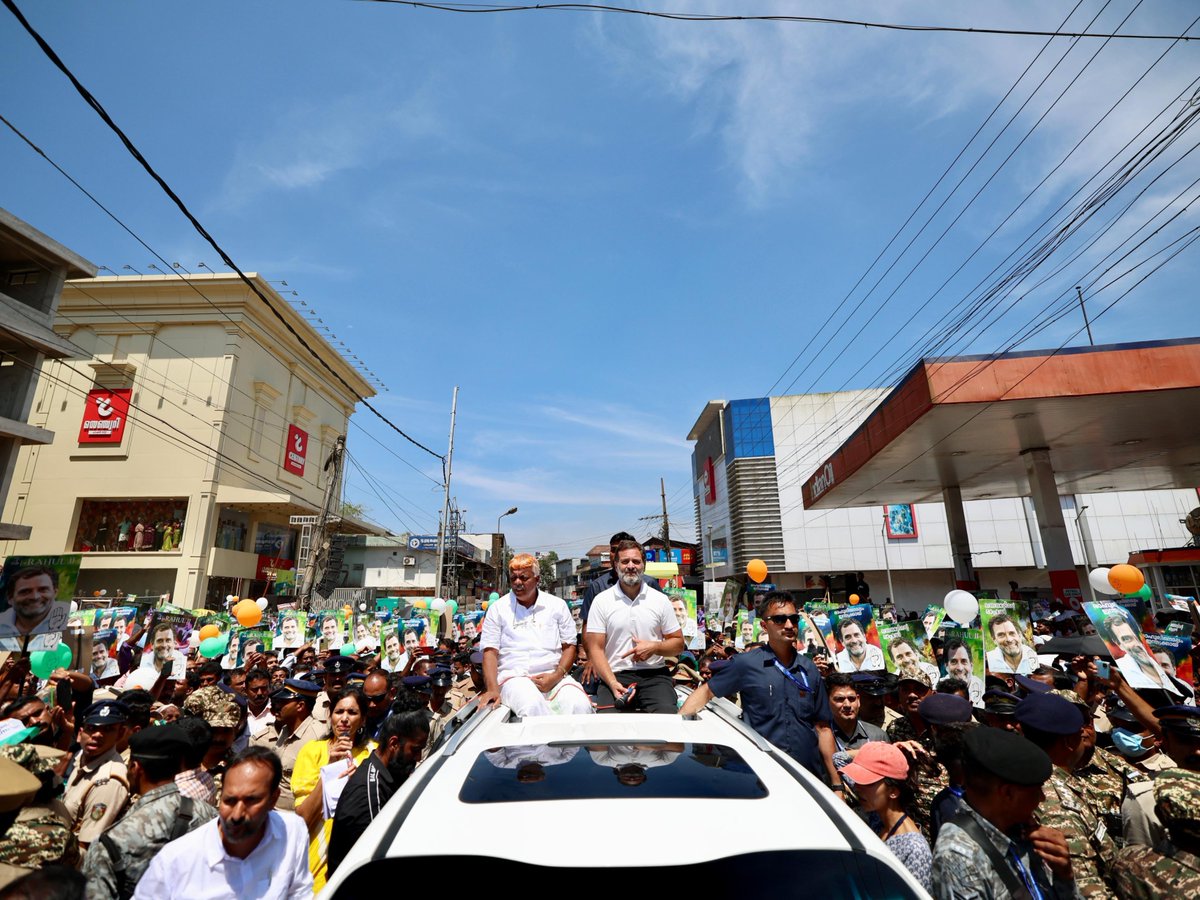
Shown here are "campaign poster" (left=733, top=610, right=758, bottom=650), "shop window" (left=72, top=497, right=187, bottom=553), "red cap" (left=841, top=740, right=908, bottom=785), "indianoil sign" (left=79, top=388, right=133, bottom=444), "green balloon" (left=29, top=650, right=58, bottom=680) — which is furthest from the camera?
"indianoil sign" (left=79, top=388, right=133, bottom=444)

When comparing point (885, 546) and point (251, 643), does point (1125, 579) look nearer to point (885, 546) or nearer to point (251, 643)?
point (251, 643)

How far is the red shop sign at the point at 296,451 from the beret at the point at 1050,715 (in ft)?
138

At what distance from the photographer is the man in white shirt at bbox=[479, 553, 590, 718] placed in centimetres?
416

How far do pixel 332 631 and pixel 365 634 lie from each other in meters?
0.65

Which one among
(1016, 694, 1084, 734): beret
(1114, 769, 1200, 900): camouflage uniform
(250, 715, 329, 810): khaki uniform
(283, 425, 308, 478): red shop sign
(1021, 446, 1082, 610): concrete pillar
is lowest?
(250, 715, 329, 810): khaki uniform

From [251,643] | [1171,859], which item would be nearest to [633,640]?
[1171,859]

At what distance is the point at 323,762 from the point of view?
162 inches

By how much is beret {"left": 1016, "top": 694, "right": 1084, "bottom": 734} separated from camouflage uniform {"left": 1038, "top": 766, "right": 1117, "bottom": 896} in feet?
0.73

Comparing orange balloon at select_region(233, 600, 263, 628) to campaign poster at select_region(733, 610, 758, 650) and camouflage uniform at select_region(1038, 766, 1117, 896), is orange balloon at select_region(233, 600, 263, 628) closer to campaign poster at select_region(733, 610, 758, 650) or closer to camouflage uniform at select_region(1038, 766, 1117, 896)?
campaign poster at select_region(733, 610, 758, 650)

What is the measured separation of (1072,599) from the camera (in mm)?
15047

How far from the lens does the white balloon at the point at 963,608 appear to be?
9266 millimetres

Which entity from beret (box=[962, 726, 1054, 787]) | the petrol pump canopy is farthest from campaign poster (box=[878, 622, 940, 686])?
the petrol pump canopy

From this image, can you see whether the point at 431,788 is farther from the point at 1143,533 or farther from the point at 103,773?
the point at 1143,533

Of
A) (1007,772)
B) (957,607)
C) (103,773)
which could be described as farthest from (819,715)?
(957,607)
